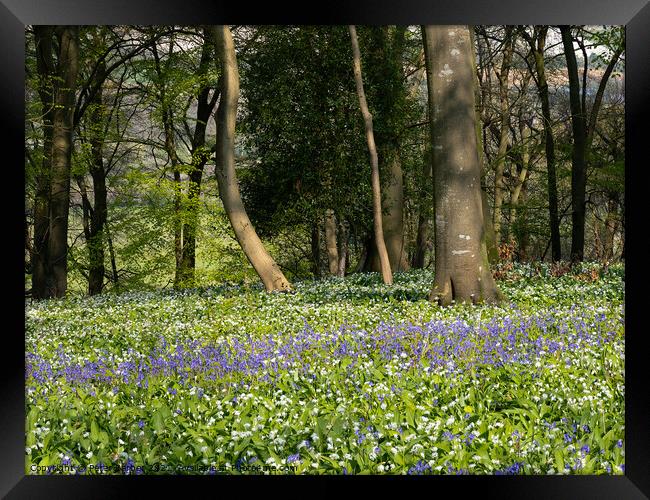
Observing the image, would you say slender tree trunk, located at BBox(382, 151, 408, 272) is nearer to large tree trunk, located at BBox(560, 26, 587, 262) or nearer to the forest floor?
large tree trunk, located at BBox(560, 26, 587, 262)

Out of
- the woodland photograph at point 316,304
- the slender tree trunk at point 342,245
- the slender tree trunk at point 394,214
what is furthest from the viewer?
the slender tree trunk at point 342,245

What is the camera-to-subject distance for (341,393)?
5.30 meters

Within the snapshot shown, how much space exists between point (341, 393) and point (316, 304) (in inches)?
204

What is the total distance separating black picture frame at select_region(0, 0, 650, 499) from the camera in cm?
392

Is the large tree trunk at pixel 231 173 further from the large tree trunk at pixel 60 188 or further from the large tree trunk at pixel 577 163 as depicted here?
the large tree trunk at pixel 577 163

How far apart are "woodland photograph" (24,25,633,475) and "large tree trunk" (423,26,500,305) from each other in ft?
0.10

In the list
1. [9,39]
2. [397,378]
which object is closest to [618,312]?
[397,378]

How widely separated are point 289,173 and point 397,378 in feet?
46.7

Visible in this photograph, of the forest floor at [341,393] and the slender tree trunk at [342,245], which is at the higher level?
the slender tree trunk at [342,245]

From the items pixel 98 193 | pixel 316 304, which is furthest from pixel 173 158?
pixel 316 304

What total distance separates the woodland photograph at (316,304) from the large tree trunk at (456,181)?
29 millimetres
